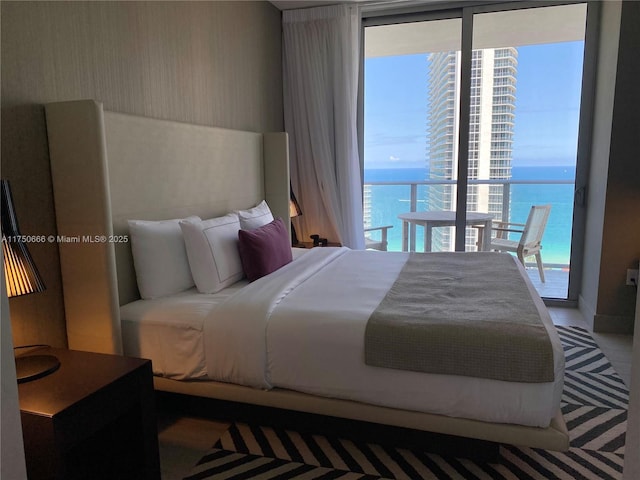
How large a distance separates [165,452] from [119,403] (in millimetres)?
633

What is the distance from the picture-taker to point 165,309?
2201mm

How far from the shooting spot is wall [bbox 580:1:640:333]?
10.5 ft

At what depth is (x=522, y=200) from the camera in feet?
14.9

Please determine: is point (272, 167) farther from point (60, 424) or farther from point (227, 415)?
point (60, 424)

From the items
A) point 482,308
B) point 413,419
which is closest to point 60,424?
point 413,419

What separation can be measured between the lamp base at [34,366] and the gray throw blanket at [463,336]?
1.15m

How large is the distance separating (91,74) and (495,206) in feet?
12.1

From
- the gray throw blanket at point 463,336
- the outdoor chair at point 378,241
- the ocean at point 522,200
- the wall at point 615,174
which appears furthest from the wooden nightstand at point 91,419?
the outdoor chair at point 378,241

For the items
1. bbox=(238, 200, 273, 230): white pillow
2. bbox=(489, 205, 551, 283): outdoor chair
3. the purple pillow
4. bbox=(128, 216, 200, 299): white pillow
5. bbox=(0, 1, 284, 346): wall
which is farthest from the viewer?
bbox=(489, 205, 551, 283): outdoor chair

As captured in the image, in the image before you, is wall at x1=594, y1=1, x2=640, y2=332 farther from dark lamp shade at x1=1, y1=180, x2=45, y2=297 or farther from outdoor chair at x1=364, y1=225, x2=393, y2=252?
dark lamp shade at x1=1, y1=180, x2=45, y2=297

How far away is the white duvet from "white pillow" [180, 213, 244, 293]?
0.28 m

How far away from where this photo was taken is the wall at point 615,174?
3209 mm

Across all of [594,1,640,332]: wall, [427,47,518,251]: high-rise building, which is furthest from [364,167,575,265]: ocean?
[594,1,640,332]: wall

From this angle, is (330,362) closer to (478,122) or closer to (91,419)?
(91,419)
